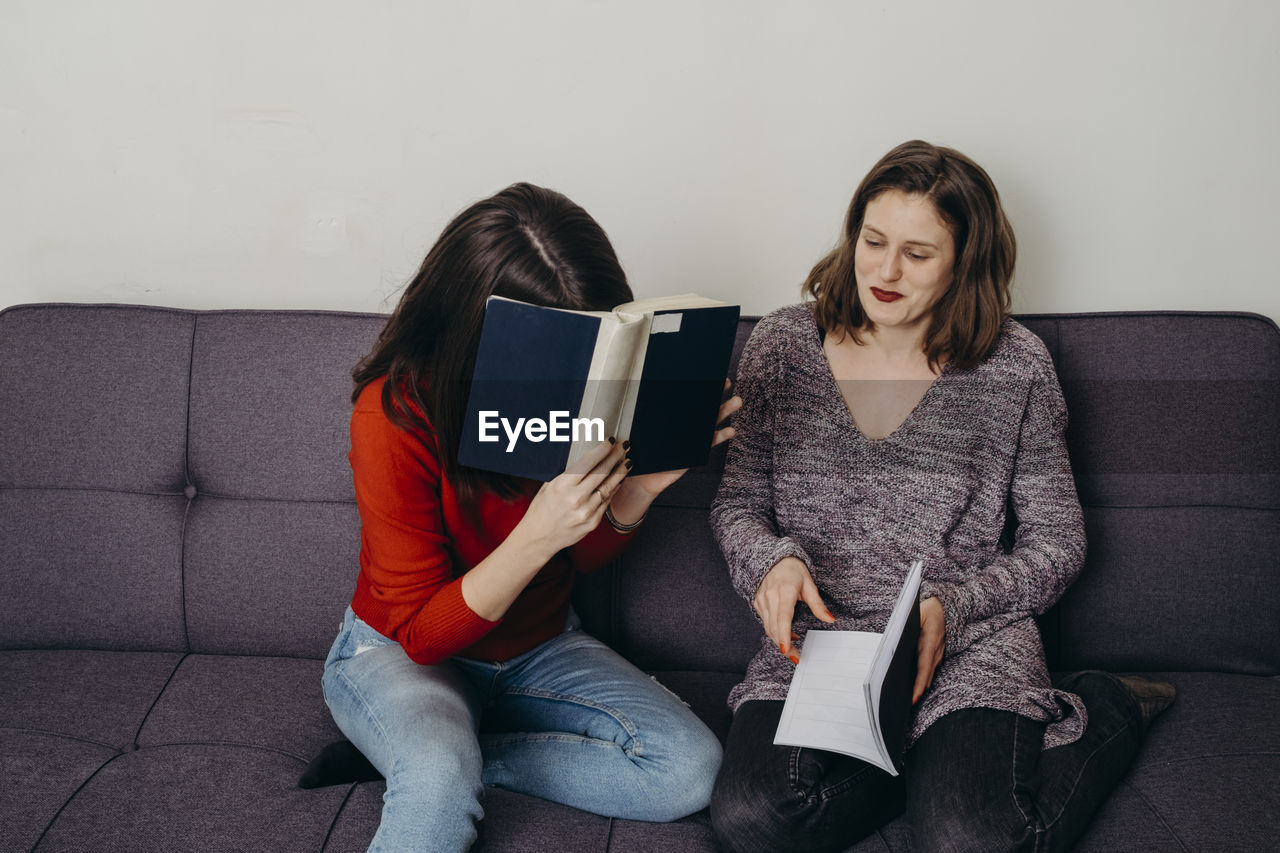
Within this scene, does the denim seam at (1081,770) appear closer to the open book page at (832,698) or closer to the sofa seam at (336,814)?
the open book page at (832,698)

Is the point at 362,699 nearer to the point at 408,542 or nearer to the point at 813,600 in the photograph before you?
the point at 408,542

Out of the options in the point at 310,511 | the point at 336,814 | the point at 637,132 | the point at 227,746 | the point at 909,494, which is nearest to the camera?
the point at 336,814

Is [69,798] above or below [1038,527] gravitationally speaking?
below

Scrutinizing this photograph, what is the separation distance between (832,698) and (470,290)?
0.63 meters

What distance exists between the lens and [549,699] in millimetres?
1212

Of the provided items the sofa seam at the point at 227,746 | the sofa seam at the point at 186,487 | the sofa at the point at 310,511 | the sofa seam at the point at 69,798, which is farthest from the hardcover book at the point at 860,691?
the sofa seam at the point at 186,487

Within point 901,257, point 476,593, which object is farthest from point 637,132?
point 476,593

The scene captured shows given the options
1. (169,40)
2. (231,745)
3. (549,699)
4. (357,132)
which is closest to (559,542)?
(549,699)

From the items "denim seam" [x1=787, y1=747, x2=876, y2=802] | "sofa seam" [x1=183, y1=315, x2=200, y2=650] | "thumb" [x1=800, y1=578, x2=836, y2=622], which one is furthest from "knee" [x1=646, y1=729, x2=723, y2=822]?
"sofa seam" [x1=183, y1=315, x2=200, y2=650]

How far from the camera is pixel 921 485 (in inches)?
50.0

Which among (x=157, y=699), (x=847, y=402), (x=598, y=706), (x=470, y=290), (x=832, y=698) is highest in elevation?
(x=470, y=290)

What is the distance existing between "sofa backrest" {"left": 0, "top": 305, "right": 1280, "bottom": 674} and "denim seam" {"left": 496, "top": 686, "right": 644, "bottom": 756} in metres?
0.21

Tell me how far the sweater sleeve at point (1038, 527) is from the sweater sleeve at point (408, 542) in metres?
0.61

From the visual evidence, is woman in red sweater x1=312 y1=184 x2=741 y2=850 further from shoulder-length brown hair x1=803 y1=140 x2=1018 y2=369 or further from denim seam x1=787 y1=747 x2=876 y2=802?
shoulder-length brown hair x1=803 y1=140 x2=1018 y2=369
